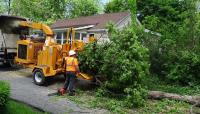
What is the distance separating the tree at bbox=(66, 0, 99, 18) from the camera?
47.7 m

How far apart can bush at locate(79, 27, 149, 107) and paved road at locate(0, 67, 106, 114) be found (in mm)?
1649

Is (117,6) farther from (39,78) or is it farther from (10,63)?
(39,78)

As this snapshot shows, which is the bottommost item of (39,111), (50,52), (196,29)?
(39,111)

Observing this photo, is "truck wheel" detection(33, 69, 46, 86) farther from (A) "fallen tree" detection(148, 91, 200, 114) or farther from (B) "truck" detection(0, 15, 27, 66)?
(A) "fallen tree" detection(148, 91, 200, 114)

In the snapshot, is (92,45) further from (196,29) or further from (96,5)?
(96,5)

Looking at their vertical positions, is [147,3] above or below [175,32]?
above

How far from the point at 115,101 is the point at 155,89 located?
8.60 feet

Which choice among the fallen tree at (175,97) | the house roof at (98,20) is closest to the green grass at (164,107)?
the fallen tree at (175,97)

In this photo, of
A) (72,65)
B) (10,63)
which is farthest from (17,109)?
(10,63)

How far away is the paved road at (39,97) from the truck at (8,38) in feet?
6.14

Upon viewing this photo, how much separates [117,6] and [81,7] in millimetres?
4662

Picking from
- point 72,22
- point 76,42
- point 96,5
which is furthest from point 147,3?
point 76,42

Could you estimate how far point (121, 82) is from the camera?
12.7m

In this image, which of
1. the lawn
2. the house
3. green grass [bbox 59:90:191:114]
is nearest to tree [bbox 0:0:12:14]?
the house
